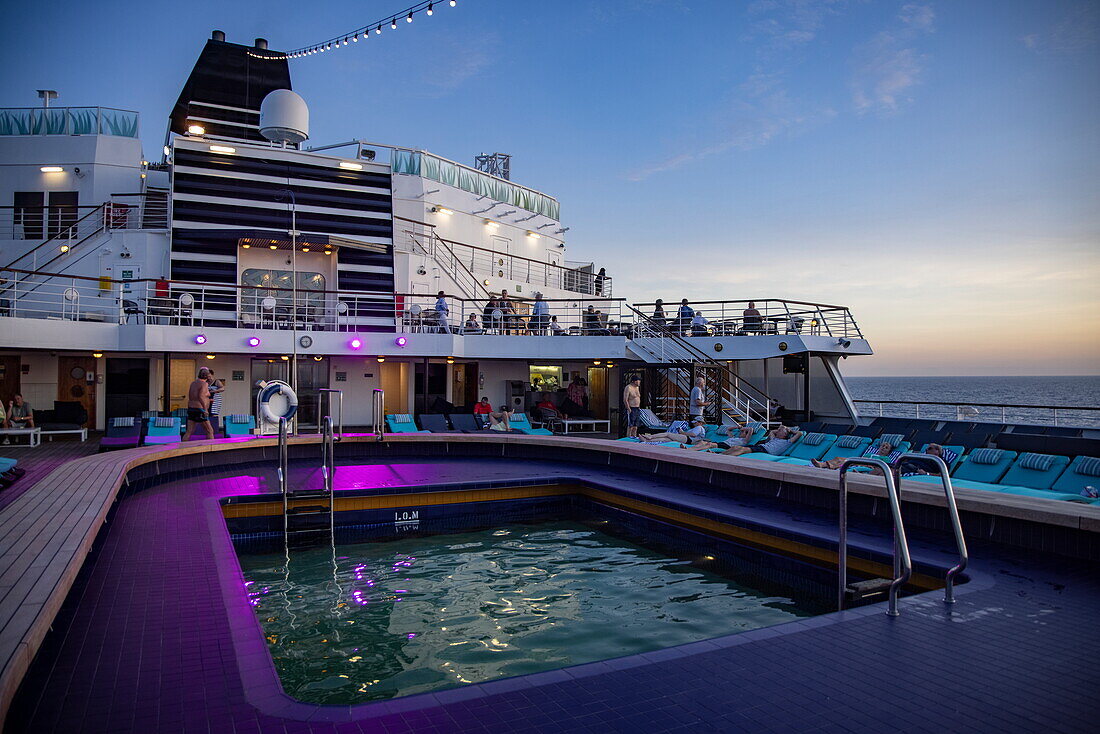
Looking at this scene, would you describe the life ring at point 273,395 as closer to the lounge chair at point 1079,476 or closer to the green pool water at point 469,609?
the green pool water at point 469,609

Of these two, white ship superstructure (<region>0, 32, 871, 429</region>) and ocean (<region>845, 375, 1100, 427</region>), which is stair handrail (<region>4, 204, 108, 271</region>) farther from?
ocean (<region>845, 375, 1100, 427</region>)

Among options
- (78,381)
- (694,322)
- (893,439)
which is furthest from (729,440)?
(78,381)

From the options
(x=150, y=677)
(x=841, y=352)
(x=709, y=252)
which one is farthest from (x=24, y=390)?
(x=709, y=252)

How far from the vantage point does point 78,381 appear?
14961 mm

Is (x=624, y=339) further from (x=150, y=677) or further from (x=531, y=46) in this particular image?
(x=150, y=677)

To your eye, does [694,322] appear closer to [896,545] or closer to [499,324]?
[499,324]

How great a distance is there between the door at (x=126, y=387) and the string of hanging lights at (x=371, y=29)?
28.0ft

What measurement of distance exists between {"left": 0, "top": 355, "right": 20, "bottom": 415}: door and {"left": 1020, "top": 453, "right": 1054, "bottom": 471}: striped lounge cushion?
743 inches

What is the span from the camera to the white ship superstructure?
14.8 meters

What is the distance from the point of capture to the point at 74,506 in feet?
18.5

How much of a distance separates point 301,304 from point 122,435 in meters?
6.33

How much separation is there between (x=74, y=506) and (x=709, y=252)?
80.5 ft

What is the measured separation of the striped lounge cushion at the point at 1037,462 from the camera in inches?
288

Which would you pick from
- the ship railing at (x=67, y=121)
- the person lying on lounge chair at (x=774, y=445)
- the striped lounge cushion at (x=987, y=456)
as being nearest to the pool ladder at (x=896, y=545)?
the striped lounge cushion at (x=987, y=456)
